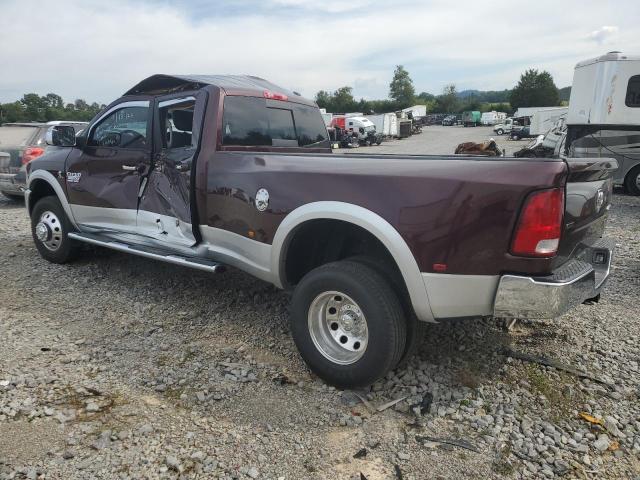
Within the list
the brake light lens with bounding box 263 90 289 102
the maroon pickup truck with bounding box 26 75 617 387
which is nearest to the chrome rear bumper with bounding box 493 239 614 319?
the maroon pickup truck with bounding box 26 75 617 387

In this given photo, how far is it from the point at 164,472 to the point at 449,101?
107 m

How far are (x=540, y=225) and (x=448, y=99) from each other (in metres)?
106

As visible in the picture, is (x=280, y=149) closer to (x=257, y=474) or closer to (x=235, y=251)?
(x=235, y=251)

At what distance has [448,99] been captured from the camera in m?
102

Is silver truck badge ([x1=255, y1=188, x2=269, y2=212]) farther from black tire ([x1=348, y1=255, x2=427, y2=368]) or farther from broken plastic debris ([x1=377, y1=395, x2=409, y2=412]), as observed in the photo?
broken plastic debris ([x1=377, y1=395, x2=409, y2=412])

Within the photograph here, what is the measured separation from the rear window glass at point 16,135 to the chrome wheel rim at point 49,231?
440 cm

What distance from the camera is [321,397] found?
304 centimetres

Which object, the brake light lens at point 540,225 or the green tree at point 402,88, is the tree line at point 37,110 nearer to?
the brake light lens at point 540,225

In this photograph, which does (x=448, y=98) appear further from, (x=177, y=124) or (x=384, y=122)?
(x=177, y=124)

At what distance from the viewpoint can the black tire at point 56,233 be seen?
532 centimetres

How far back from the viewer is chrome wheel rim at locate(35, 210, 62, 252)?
5.38 metres

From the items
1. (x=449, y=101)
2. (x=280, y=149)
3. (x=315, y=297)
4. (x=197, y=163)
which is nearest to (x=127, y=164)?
(x=197, y=163)

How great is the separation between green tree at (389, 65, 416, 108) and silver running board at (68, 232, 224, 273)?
103610 mm

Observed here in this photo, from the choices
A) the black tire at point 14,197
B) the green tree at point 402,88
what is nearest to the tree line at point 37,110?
the black tire at point 14,197
